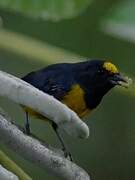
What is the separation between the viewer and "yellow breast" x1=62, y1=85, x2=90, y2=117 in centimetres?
74

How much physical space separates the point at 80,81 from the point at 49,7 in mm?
204

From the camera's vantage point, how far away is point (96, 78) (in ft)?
2.62

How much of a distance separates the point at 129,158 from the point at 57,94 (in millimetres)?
190

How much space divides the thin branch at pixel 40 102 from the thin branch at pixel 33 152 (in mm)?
32

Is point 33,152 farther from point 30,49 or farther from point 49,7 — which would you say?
point 30,49

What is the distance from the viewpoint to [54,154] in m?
0.34

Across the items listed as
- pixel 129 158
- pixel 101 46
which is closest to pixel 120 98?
pixel 129 158

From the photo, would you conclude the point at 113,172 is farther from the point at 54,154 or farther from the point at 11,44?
the point at 54,154

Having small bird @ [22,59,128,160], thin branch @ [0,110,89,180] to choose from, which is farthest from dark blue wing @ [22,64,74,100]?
thin branch @ [0,110,89,180]

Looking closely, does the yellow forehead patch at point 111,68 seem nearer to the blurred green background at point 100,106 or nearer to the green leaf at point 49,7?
the blurred green background at point 100,106

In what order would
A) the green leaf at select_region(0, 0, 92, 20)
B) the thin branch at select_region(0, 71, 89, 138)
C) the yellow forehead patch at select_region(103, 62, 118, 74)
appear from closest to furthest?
the thin branch at select_region(0, 71, 89, 138), the green leaf at select_region(0, 0, 92, 20), the yellow forehead patch at select_region(103, 62, 118, 74)

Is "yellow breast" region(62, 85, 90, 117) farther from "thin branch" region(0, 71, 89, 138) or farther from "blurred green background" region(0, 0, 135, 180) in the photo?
"thin branch" region(0, 71, 89, 138)

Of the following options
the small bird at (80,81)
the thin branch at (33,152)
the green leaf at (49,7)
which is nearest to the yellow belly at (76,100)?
the small bird at (80,81)

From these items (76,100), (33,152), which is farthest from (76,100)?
(33,152)
